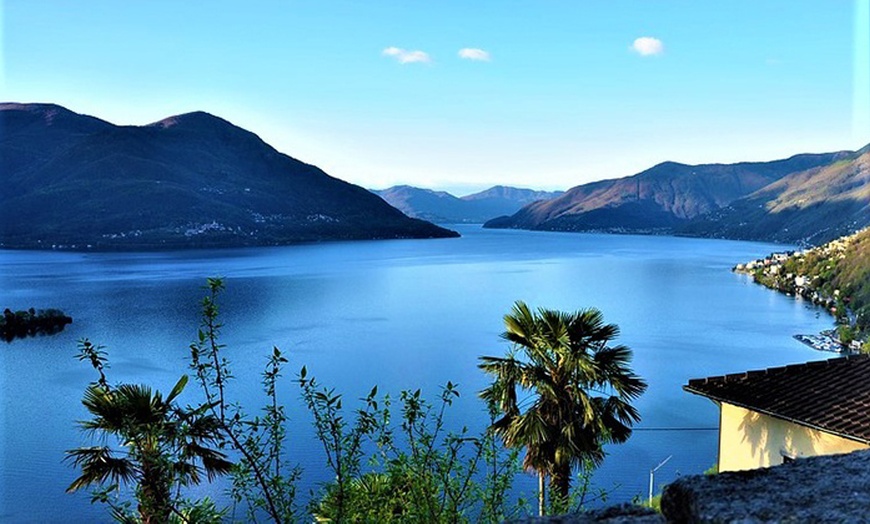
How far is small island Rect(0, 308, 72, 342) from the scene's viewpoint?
5447 cm

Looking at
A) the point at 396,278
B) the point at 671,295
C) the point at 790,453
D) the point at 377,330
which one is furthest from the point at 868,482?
the point at 396,278

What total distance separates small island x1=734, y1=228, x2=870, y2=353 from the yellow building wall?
40.2 metres

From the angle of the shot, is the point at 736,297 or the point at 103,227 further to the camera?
the point at 103,227

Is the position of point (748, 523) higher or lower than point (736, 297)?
higher

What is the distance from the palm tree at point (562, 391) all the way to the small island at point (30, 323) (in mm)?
55425

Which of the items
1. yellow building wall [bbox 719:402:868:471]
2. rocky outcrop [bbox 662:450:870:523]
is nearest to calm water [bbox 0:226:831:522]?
yellow building wall [bbox 719:402:868:471]

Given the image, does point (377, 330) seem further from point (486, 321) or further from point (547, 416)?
point (547, 416)

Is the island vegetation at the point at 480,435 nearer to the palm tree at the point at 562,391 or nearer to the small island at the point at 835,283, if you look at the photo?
the palm tree at the point at 562,391

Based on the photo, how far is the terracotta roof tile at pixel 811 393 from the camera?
9352 mm

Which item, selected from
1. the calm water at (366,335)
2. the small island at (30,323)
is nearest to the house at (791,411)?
the calm water at (366,335)

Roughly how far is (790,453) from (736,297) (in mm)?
75918

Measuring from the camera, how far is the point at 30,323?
183 feet

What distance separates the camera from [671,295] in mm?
79188

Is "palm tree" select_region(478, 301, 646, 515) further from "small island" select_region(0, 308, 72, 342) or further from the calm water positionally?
"small island" select_region(0, 308, 72, 342)
